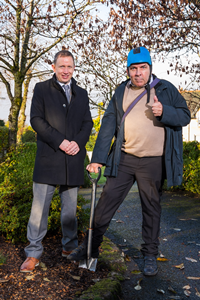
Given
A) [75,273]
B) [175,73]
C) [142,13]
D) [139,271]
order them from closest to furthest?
[75,273] < [139,271] < [142,13] < [175,73]

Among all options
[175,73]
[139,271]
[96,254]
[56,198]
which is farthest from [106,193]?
[175,73]

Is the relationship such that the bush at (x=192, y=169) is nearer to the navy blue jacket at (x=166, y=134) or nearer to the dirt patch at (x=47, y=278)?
the navy blue jacket at (x=166, y=134)

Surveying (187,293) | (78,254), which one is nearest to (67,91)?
(78,254)

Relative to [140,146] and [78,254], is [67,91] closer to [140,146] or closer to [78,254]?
[140,146]

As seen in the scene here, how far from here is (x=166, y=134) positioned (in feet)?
10.6

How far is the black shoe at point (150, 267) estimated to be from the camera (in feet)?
10.8

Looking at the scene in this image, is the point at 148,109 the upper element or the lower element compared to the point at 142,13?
lower

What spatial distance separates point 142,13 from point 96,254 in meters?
6.86

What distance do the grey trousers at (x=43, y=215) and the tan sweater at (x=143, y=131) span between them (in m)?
0.78

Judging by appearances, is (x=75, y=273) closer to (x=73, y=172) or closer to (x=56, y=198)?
(x=73, y=172)

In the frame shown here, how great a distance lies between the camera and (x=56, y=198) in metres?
4.31

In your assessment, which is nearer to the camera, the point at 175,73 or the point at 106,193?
the point at 106,193

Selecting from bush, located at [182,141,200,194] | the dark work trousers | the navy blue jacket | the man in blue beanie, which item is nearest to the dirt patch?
the man in blue beanie

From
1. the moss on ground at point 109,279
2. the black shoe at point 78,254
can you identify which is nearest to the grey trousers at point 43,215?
the black shoe at point 78,254
